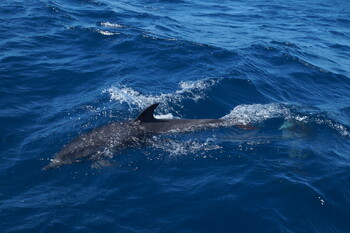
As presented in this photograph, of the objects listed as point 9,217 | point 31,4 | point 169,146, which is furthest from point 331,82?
point 31,4

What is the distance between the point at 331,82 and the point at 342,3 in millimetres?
33529

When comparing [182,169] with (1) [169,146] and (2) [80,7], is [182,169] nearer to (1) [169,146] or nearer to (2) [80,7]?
(1) [169,146]

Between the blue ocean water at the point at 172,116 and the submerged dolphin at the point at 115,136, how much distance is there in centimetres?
29

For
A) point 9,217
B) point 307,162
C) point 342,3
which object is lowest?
point 9,217

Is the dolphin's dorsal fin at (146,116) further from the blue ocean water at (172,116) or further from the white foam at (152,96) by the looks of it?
the white foam at (152,96)

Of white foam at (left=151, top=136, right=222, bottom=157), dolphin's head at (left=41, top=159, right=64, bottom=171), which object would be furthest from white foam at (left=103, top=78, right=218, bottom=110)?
dolphin's head at (left=41, top=159, right=64, bottom=171)

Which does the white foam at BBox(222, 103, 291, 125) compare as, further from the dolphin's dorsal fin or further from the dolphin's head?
the dolphin's head

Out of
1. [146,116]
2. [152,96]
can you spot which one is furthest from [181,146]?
[152,96]

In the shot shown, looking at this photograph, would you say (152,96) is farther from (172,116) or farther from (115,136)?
(115,136)

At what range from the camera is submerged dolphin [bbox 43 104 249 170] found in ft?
37.7

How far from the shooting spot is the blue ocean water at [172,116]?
952cm

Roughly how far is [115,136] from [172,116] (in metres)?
3.32

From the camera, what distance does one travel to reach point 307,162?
12.2 m

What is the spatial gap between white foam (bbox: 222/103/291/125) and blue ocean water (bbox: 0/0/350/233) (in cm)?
8
